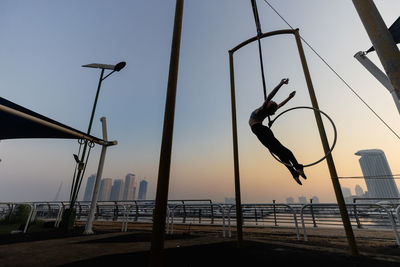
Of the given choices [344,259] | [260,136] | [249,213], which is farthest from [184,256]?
[249,213]

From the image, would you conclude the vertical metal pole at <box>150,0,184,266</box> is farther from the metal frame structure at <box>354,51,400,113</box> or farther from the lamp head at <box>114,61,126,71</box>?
the lamp head at <box>114,61,126,71</box>

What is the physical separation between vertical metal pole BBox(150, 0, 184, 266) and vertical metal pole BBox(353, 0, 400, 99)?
2.22 metres

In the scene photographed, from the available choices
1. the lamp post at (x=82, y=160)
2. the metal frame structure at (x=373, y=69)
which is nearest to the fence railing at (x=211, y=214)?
the lamp post at (x=82, y=160)

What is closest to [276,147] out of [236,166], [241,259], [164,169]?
[236,166]

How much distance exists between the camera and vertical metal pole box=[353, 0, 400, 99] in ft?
6.15

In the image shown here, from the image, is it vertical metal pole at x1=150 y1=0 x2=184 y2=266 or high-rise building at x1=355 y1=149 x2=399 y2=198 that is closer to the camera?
vertical metal pole at x1=150 y1=0 x2=184 y2=266

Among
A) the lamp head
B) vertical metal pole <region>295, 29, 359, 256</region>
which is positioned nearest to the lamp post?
the lamp head

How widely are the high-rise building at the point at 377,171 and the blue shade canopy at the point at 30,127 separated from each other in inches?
287

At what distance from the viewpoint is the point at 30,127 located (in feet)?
18.7

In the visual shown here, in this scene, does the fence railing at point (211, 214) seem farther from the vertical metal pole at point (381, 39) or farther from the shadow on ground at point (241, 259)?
the vertical metal pole at point (381, 39)

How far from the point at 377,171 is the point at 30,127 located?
57.3 ft

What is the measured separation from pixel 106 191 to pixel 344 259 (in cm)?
19663

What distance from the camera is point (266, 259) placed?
9.67ft

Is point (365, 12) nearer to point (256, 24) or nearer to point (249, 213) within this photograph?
point (256, 24)
